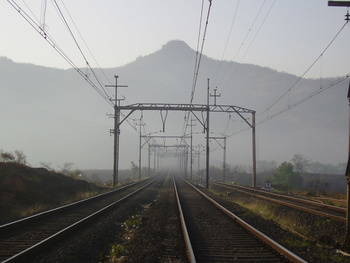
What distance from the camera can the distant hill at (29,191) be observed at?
16625mm

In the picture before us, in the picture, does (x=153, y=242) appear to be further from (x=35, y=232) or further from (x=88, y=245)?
(x=35, y=232)

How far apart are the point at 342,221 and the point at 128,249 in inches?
382

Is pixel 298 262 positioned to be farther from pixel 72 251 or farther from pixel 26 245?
pixel 26 245

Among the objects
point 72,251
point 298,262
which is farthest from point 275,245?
point 72,251

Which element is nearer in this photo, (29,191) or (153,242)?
(153,242)

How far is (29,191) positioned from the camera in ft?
68.6

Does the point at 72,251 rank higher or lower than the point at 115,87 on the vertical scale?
lower

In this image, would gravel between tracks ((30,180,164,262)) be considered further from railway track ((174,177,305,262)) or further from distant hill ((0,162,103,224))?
distant hill ((0,162,103,224))

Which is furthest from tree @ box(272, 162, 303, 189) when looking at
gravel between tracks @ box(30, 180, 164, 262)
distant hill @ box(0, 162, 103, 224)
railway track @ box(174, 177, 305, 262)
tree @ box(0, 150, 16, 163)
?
gravel between tracks @ box(30, 180, 164, 262)

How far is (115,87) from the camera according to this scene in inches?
1617

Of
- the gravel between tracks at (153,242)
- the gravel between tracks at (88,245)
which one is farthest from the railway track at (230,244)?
the gravel between tracks at (88,245)

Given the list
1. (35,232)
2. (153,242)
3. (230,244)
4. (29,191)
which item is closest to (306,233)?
(230,244)

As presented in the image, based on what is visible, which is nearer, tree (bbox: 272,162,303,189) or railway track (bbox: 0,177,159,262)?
railway track (bbox: 0,177,159,262)

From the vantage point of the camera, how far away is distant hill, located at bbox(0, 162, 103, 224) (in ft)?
54.5
